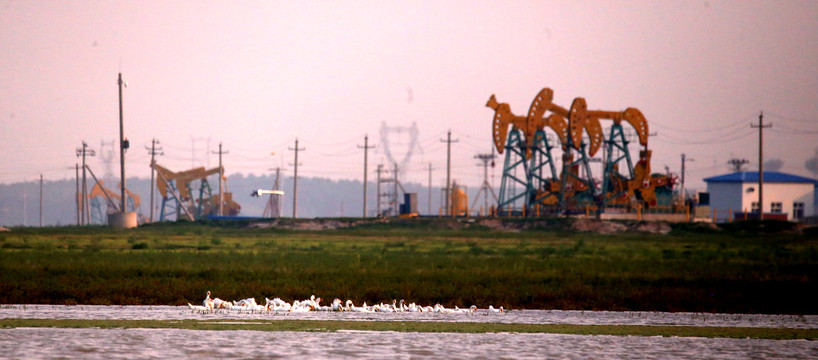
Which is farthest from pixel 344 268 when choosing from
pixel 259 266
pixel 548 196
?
pixel 548 196

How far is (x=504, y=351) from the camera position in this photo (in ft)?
49.1

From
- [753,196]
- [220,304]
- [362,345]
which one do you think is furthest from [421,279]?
[753,196]

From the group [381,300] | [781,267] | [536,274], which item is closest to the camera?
[381,300]

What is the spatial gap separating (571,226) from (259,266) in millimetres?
44995

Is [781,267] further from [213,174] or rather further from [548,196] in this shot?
[213,174]

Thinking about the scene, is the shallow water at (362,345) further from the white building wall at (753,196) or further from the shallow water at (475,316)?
the white building wall at (753,196)

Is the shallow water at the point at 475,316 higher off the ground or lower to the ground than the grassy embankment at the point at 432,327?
lower

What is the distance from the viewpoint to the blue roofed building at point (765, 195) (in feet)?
393

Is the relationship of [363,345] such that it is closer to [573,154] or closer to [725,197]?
[573,154]

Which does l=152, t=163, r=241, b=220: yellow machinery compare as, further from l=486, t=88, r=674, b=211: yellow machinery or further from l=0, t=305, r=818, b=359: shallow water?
l=0, t=305, r=818, b=359: shallow water

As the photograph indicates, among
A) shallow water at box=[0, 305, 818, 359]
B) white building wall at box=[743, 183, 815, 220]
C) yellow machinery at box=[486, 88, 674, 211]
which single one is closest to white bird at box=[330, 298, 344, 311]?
shallow water at box=[0, 305, 818, 359]

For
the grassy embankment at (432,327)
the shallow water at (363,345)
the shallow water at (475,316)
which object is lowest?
the shallow water at (475,316)

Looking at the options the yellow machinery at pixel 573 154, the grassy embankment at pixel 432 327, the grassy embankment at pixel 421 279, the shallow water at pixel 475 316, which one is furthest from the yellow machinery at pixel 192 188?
the grassy embankment at pixel 432 327

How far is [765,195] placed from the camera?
121 meters
